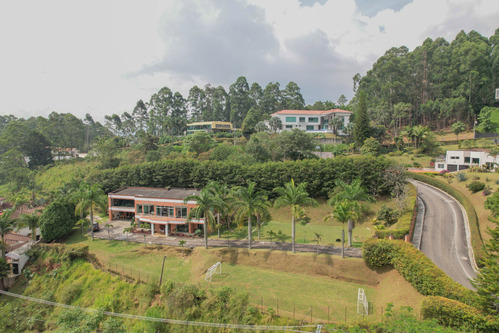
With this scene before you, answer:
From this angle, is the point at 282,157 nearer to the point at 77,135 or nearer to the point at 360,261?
the point at 360,261

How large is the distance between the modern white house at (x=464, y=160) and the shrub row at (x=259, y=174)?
21063 millimetres

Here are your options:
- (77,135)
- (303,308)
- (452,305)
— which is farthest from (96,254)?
(77,135)

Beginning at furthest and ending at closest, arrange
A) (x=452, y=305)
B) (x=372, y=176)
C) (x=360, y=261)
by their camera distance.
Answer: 1. (x=372, y=176)
2. (x=360, y=261)
3. (x=452, y=305)

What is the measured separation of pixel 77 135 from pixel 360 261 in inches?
3888

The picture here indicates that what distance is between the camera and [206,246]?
1123 inches

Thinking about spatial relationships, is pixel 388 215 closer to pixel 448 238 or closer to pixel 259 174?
pixel 448 238

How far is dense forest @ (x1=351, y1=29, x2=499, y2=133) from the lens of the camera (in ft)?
217

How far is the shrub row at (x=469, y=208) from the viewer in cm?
2256

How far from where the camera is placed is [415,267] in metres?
18.4

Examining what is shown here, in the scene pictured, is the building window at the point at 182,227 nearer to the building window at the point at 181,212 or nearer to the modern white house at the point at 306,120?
the building window at the point at 181,212

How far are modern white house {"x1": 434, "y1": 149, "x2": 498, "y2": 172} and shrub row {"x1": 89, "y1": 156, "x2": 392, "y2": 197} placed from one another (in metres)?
21.1

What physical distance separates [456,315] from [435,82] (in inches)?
3217

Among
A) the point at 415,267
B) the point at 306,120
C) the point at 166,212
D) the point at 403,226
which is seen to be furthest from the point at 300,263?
the point at 306,120

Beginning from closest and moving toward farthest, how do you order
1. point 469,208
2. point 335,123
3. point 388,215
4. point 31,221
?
1. point 469,208
2. point 388,215
3. point 31,221
4. point 335,123
